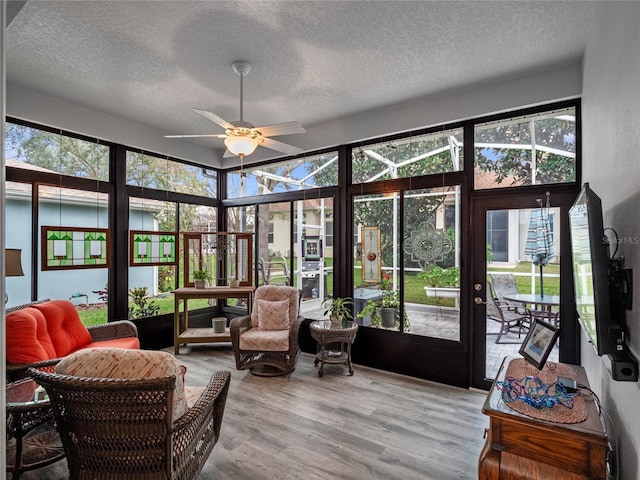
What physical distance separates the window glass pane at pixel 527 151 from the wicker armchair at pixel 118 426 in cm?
338

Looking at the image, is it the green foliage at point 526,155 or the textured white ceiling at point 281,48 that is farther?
the green foliage at point 526,155

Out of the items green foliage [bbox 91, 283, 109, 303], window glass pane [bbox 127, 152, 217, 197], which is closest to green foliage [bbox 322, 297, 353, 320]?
green foliage [bbox 91, 283, 109, 303]

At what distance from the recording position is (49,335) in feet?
10.3

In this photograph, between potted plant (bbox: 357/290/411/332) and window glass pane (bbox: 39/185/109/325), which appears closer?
window glass pane (bbox: 39/185/109/325)

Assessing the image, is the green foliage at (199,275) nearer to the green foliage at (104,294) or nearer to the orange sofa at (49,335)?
the green foliage at (104,294)

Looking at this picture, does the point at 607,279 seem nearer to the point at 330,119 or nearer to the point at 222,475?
the point at 222,475

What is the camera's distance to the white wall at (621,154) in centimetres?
129

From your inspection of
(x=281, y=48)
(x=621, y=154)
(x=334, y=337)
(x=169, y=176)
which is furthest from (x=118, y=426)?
(x=169, y=176)

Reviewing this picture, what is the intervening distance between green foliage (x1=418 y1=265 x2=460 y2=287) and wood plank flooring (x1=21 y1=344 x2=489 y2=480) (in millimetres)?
1086

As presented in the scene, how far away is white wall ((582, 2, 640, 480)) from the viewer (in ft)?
4.25

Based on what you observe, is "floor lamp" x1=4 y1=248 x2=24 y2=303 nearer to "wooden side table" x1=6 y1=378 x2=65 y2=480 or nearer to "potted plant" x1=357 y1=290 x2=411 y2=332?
"wooden side table" x1=6 y1=378 x2=65 y2=480

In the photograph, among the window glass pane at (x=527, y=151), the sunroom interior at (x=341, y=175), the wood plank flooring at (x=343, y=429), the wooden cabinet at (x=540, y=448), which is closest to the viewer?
the wooden cabinet at (x=540, y=448)

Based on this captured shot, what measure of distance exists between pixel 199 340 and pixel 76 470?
3.04 m

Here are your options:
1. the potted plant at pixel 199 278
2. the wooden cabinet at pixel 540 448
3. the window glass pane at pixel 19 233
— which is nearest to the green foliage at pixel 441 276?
the wooden cabinet at pixel 540 448
